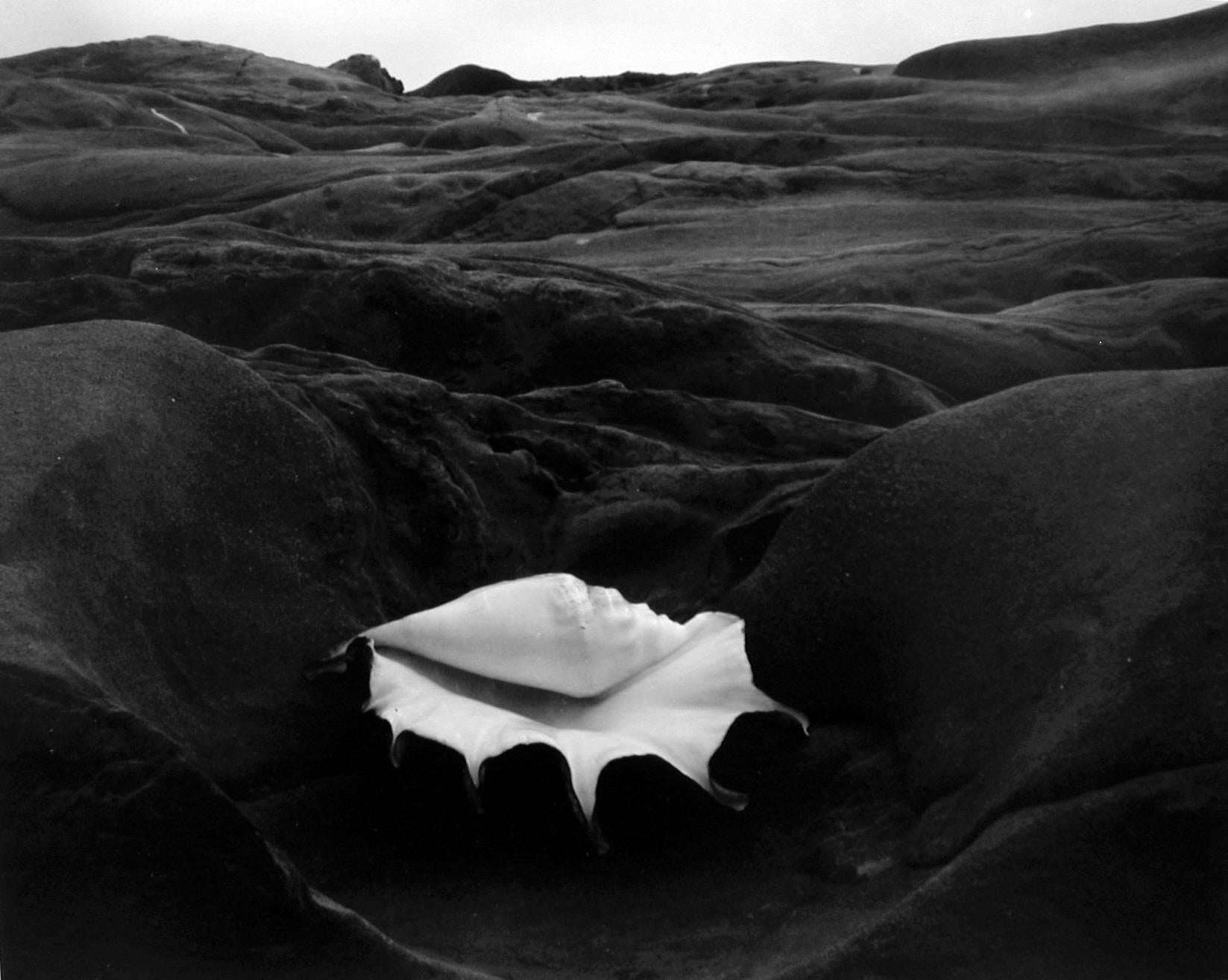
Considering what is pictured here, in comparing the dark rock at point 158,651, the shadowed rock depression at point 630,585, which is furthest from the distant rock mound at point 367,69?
the dark rock at point 158,651

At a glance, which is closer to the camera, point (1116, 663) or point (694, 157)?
point (1116, 663)

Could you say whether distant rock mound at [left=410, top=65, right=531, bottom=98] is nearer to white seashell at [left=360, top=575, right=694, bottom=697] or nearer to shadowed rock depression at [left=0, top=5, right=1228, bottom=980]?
shadowed rock depression at [left=0, top=5, right=1228, bottom=980]

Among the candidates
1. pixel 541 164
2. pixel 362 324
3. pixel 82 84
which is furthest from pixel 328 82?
pixel 362 324

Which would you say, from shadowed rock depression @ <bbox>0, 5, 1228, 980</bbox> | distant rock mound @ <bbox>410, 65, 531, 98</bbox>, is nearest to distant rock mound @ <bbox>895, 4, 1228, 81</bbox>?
shadowed rock depression @ <bbox>0, 5, 1228, 980</bbox>

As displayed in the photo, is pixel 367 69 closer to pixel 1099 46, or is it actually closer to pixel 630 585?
pixel 1099 46

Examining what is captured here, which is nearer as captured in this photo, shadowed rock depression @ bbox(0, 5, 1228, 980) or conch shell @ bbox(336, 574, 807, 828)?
shadowed rock depression @ bbox(0, 5, 1228, 980)

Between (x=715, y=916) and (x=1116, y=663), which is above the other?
(x=1116, y=663)

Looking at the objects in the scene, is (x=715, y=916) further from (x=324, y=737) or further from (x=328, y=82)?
(x=328, y=82)
